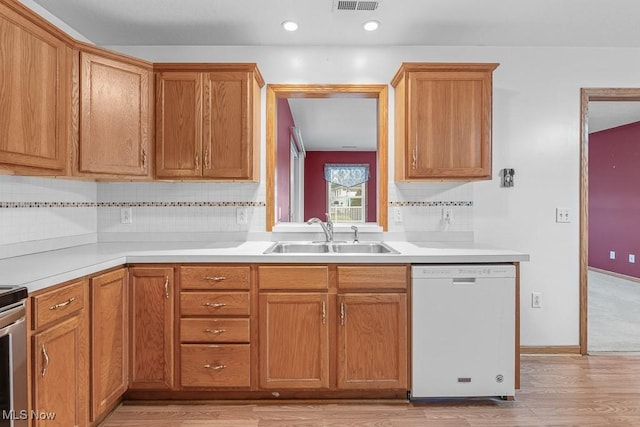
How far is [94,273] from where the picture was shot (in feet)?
6.20

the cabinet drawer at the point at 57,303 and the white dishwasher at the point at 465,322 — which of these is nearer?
the cabinet drawer at the point at 57,303

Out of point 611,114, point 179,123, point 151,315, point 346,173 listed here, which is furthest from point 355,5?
point 346,173

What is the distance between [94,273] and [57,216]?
89 centimetres

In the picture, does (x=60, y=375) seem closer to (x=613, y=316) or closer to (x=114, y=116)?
(x=114, y=116)

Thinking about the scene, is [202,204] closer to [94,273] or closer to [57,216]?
[57,216]

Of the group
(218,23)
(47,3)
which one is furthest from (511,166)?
(47,3)

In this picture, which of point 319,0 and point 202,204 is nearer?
point 319,0

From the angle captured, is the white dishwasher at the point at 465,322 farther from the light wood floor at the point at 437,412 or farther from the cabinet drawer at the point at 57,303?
the cabinet drawer at the point at 57,303

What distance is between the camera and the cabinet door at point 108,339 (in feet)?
6.23

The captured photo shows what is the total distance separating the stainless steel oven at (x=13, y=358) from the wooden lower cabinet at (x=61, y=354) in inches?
2.8

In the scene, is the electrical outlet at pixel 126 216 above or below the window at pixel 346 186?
below

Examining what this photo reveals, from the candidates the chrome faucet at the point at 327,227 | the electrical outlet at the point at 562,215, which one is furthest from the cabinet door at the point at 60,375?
the electrical outlet at the point at 562,215

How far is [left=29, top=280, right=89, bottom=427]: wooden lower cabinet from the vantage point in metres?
1.52

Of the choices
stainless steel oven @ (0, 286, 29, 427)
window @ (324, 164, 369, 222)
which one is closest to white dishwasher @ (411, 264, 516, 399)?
stainless steel oven @ (0, 286, 29, 427)
